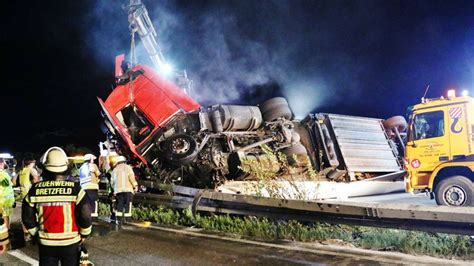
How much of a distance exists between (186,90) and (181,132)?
1811 millimetres

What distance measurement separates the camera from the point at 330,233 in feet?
17.4

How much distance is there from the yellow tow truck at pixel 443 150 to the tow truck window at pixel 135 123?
18.0 feet

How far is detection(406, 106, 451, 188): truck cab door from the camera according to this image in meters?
7.36

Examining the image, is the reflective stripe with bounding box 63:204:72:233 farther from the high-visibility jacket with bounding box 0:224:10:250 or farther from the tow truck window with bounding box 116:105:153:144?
the tow truck window with bounding box 116:105:153:144

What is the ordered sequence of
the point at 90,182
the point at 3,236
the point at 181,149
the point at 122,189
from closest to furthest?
the point at 3,236 < the point at 122,189 < the point at 90,182 < the point at 181,149

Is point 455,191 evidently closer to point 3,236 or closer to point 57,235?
point 57,235

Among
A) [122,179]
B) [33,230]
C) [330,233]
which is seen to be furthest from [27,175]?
[330,233]

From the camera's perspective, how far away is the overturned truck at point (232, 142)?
830 cm

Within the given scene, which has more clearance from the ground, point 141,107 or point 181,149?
point 141,107

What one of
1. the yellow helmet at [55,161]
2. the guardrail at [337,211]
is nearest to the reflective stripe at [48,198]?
the yellow helmet at [55,161]

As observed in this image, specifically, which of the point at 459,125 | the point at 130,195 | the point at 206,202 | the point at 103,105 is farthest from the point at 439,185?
the point at 103,105

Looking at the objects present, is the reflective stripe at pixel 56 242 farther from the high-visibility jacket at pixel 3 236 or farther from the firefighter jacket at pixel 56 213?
the high-visibility jacket at pixel 3 236

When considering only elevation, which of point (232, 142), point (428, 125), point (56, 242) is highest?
point (428, 125)

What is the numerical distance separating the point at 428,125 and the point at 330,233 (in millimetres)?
3638
